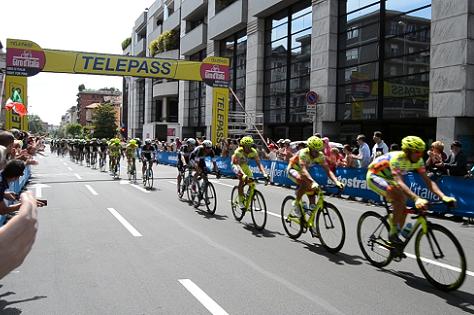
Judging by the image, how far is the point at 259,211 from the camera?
9.20 meters

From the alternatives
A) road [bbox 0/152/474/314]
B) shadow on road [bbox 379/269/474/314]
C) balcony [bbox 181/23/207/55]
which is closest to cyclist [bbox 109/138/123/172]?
road [bbox 0/152/474/314]

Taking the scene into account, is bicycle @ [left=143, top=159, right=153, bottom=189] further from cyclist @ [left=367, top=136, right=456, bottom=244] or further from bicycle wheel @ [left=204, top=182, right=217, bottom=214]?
cyclist @ [left=367, top=136, right=456, bottom=244]

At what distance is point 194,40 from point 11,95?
891 inches

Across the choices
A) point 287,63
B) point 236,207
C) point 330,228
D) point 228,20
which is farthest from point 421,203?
point 228,20

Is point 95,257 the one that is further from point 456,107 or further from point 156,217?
point 456,107

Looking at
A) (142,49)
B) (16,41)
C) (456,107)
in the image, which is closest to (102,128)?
(142,49)

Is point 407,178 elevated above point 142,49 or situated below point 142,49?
below

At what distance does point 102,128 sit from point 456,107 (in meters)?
95.1

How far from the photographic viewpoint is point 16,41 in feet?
72.1

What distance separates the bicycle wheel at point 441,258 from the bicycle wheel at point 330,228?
1.46 m

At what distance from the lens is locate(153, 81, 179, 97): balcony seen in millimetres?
51172

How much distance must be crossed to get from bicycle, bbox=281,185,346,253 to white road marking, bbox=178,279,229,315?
265cm

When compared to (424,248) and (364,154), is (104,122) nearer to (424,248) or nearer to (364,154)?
(364,154)

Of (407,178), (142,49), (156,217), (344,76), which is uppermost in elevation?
(142,49)
